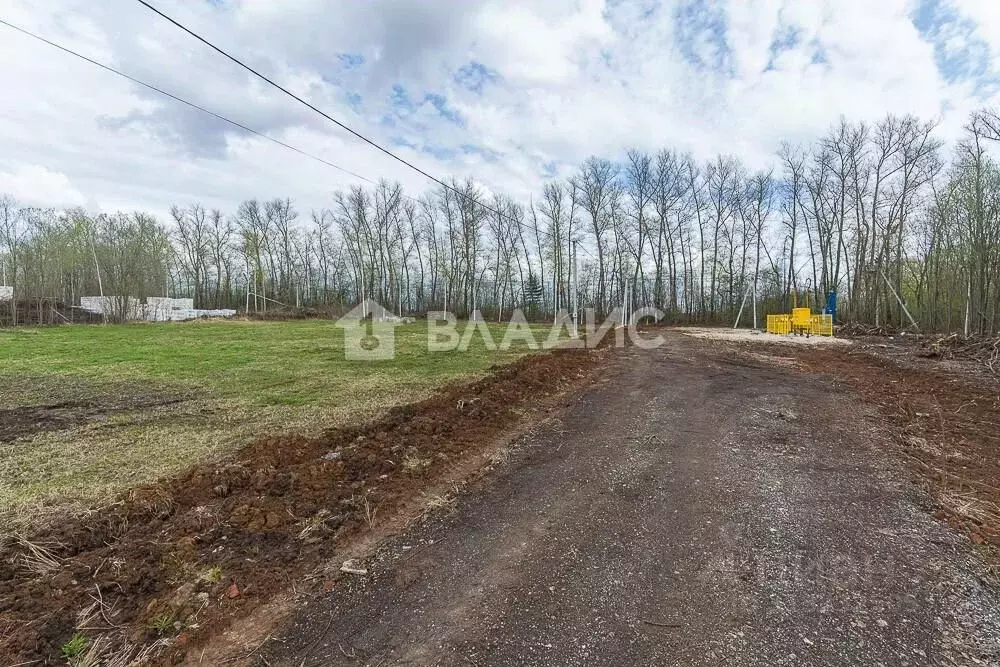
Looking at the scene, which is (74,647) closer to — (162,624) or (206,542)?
(162,624)

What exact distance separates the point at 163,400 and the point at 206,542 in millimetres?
5285

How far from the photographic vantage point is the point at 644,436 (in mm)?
4887

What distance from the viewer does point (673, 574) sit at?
2441mm

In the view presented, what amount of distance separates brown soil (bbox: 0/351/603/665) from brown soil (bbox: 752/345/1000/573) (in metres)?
3.88

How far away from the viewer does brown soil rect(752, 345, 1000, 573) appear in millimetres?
3119

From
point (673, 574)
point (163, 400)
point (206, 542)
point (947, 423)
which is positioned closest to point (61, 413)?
point (163, 400)

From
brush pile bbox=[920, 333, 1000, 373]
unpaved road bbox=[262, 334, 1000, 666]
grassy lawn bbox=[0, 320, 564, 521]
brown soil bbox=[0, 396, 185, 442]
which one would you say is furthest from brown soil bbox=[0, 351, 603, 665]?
brush pile bbox=[920, 333, 1000, 373]

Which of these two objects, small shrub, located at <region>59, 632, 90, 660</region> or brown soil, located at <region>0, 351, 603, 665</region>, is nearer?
small shrub, located at <region>59, 632, 90, 660</region>

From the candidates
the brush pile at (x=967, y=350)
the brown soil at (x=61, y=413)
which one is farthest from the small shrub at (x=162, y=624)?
the brush pile at (x=967, y=350)

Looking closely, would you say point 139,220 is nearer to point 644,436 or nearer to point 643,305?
point 643,305

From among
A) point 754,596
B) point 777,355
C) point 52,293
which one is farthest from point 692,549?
point 52,293

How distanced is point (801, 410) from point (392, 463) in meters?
5.25

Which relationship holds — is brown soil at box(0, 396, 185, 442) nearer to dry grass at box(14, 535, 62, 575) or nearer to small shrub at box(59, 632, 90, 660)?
dry grass at box(14, 535, 62, 575)

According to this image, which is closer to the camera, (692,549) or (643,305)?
(692,549)
